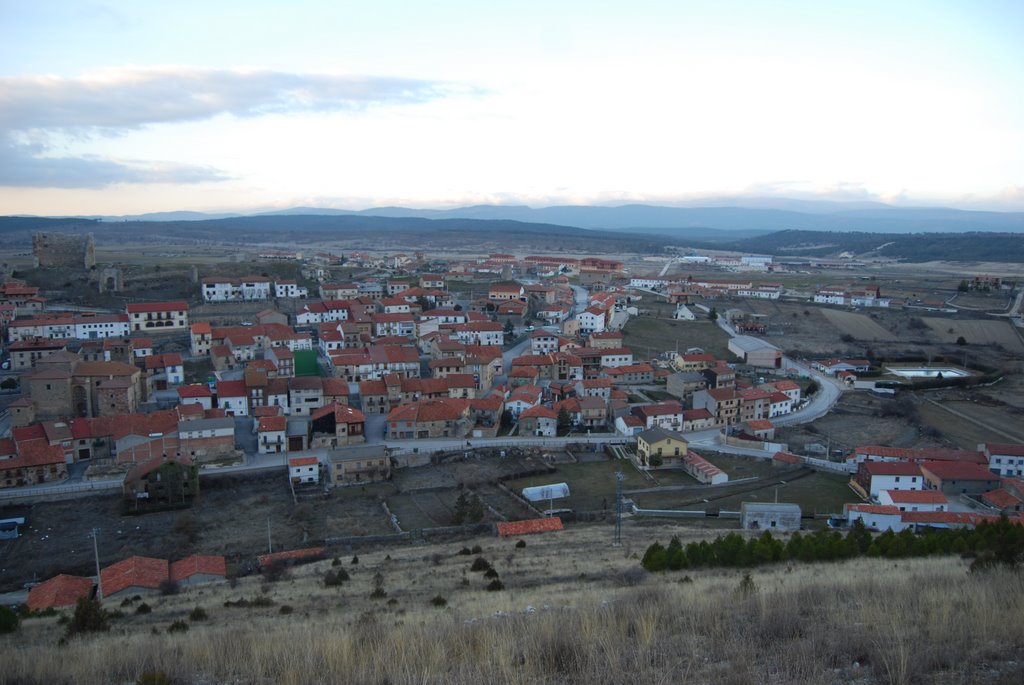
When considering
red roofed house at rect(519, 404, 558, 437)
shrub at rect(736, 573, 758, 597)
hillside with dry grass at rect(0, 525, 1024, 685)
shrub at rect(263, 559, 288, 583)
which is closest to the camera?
hillside with dry grass at rect(0, 525, 1024, 685)

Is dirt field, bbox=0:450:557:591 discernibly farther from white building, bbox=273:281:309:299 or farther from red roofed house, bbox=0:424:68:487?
white building, bbox=273:281:309:299

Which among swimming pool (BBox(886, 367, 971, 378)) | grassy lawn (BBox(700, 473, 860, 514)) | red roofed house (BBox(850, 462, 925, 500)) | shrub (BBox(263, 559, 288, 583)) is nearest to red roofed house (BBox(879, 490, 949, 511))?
red roofed house (BBox(850, 462, 925, 500))

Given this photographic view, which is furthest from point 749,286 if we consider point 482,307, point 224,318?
point 224,318

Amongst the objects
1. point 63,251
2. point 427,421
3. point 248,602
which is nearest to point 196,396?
point 427,421

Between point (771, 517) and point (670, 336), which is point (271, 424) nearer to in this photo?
point (771, 517)

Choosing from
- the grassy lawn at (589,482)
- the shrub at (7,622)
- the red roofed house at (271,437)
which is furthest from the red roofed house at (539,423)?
the shrub at (7,622)

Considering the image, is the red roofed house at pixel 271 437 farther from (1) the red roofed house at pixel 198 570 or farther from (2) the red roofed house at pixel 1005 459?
(2) the red roofed house at pixel 1005 459

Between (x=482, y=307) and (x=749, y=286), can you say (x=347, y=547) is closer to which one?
(x=482, y=307)
